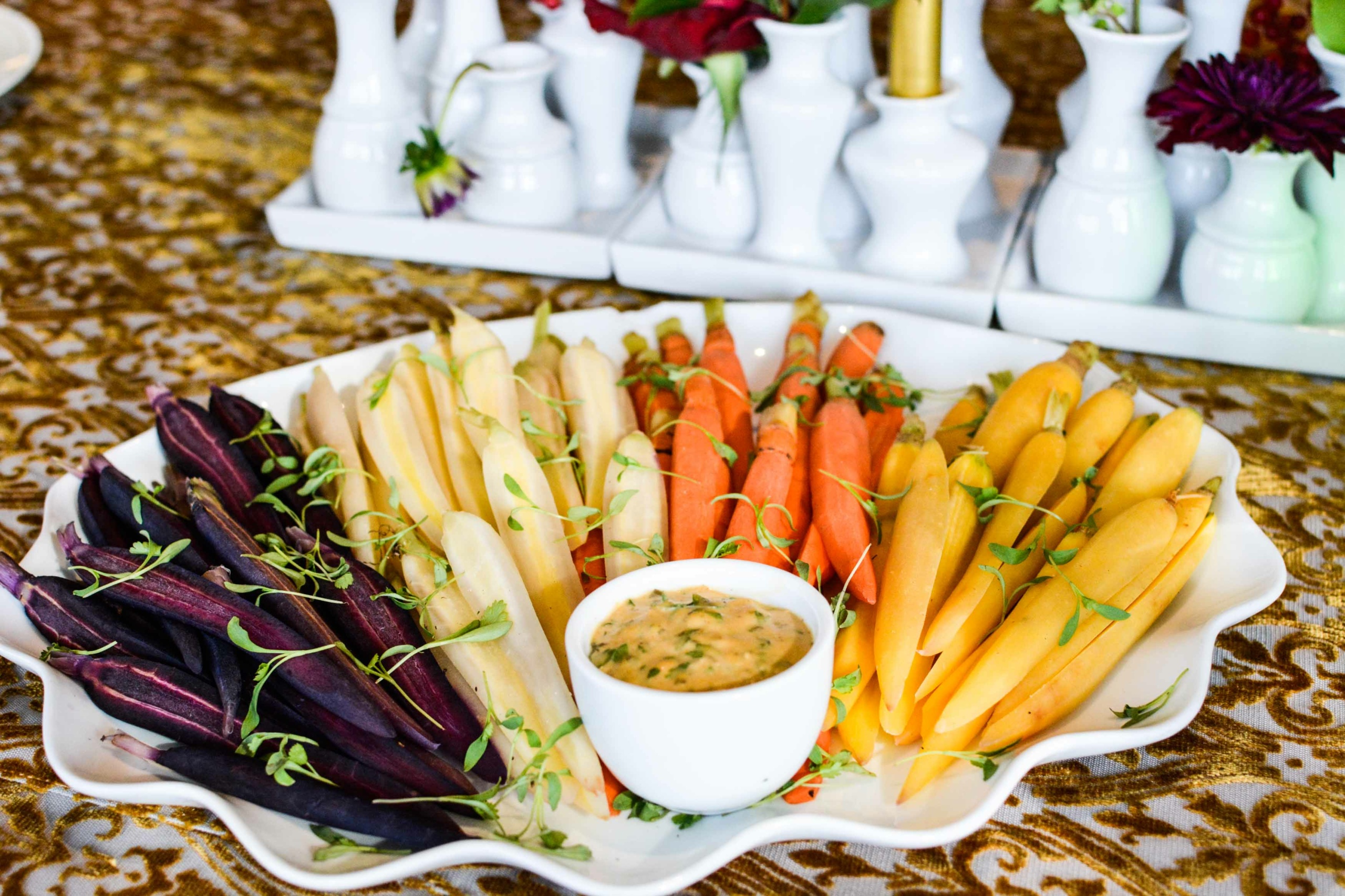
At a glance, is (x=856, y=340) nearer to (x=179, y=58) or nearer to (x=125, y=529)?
(x=125, y=529)

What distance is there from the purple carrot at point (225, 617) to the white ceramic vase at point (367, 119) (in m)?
0.93

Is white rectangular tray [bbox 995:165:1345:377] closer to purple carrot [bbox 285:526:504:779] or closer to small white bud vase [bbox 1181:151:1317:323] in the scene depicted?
small white bud vase [bbox 1181:151:1317:323]

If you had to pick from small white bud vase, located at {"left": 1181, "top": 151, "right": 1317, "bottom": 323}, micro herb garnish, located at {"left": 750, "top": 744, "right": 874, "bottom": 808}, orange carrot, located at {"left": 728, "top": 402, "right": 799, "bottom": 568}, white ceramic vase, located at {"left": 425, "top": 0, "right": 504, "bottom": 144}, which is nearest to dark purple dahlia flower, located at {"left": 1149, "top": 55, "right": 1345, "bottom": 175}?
small white bud vase, located at {"left": 1181, "top": 151, "right": 1317, "bottom": 323}

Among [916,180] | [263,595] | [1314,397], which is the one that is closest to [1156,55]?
[916,180]

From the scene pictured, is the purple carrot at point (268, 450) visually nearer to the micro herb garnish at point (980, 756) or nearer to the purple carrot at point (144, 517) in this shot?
the purple carrot at point (144, 517)

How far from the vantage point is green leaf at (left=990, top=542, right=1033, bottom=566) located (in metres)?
0.96

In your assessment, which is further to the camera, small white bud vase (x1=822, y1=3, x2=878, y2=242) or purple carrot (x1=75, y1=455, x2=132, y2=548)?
small white bud vase (x1=822, y1=3, x2=878, y2=242)

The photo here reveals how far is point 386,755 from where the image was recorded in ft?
2.87

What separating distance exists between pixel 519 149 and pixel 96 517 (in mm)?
816

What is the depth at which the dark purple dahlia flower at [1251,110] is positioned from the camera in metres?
1.24

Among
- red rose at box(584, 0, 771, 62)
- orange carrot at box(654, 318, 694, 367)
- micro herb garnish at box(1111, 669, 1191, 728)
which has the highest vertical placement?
red rose at box(584, 0, 771, 62)

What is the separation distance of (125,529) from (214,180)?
44.3 inches

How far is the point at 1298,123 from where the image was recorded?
4.09ft

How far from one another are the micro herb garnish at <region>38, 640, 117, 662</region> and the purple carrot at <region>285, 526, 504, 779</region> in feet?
0.55
